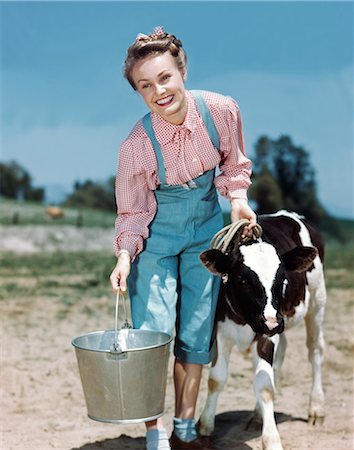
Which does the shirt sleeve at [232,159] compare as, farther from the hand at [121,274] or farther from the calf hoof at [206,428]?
the calf hoof at [206,428]

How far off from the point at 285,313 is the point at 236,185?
872mm

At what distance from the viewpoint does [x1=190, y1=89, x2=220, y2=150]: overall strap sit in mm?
3982

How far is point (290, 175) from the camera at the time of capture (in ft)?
124

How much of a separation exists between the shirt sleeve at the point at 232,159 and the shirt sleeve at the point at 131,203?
0.38 meters

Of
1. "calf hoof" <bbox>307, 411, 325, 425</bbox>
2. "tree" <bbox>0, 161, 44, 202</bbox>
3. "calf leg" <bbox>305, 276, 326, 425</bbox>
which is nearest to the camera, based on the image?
"calf hoof" <bbox>307, 411, 325, 425</bbox>

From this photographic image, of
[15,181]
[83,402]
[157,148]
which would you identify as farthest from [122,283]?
[15,181]

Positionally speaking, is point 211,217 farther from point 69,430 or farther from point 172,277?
point 69,430

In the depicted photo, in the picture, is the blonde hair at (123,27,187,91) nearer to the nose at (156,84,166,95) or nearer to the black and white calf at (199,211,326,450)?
the nose at (156,84,166,95)

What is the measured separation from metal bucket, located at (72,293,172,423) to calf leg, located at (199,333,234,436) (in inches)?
26.5

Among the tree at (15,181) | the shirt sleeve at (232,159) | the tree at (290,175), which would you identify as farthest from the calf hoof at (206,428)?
the tree at (15,181)

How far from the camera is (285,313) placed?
4535 mm

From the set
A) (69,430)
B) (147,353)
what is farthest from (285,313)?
(69,430)

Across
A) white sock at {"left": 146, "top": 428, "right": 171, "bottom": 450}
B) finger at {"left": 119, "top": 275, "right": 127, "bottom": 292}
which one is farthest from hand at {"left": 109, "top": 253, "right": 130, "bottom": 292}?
white sock at {"left": 146, "top": 428, "right": 171, "bottom": 450}

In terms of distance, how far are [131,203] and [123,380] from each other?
3.02 feet
